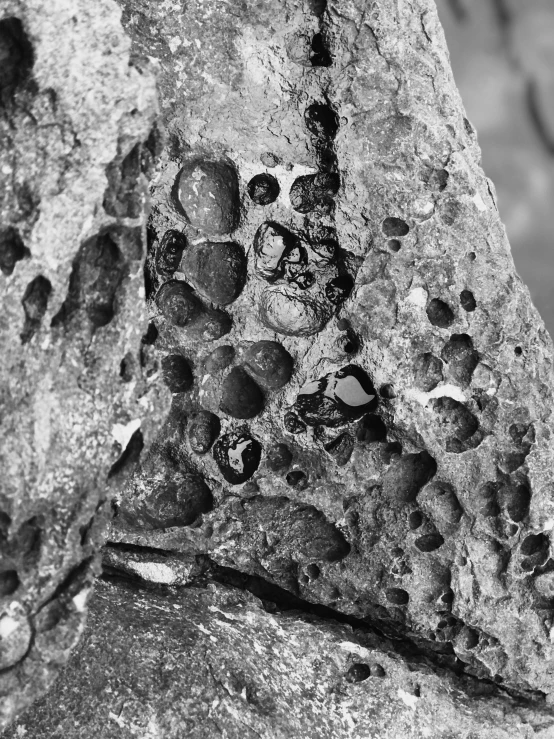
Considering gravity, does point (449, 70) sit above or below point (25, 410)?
above

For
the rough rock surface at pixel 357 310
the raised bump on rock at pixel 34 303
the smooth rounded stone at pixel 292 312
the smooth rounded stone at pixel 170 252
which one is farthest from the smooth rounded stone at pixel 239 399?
the raised bump on rock at pixel 34 303

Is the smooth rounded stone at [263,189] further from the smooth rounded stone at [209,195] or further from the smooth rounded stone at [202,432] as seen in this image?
the smooth rounded stone at [202,432]

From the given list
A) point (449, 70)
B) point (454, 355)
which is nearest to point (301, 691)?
point (454, 355)

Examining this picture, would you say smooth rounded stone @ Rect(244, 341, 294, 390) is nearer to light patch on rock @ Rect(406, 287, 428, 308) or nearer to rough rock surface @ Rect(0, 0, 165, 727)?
light patch on rock @ Rect(406, 287, 428, 308)

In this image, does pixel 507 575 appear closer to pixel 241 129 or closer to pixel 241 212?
pixel 241 212

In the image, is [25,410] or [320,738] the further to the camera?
[320,738]

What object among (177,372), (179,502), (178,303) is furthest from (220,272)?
(179,502)

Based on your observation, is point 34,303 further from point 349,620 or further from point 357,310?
point 349,620
